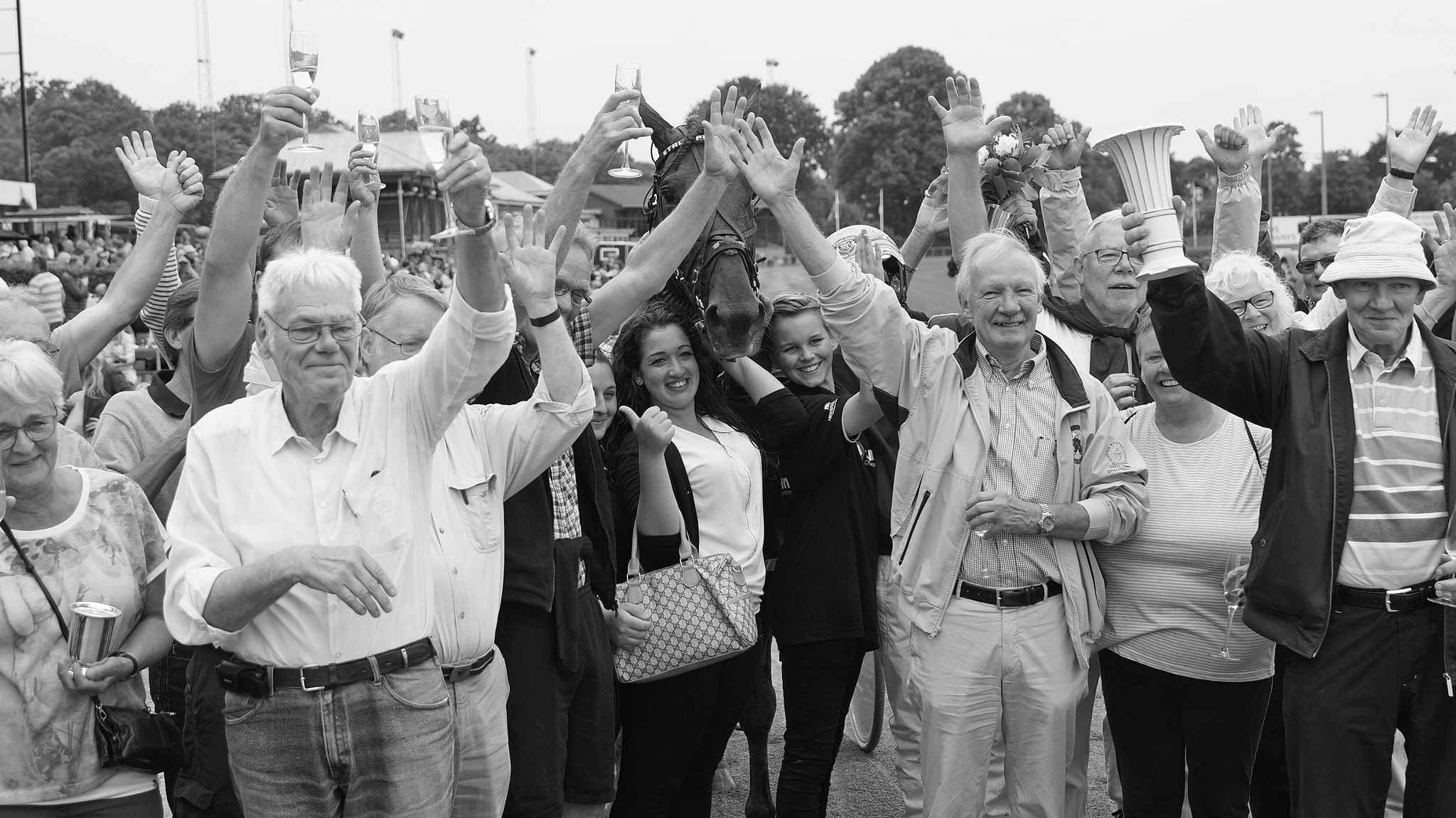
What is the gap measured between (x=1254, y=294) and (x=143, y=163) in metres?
4.15

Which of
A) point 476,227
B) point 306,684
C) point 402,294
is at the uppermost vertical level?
point 476,227

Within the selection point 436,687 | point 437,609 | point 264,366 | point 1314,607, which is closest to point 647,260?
point 264,366

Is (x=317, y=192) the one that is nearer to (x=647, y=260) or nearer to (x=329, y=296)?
(x=647, y=260)

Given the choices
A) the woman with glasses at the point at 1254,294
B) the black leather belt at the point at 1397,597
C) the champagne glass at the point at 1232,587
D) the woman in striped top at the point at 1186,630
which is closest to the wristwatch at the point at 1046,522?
the woman in striped top at the point at 1186,630

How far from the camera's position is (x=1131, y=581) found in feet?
13.3

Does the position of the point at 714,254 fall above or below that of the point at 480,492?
above

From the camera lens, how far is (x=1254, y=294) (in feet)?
14.8

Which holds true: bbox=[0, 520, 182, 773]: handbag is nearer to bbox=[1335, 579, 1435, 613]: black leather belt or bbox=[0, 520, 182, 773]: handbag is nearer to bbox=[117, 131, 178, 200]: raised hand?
bbox=[117, 131, 178, 200]: raised hand

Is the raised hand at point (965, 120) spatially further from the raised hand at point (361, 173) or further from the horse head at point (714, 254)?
the raised hand at point (361, 173)

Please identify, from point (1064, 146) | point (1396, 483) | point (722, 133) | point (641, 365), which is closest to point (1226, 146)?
point (1064, 146)

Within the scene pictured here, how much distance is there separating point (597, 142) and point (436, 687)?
2115 millimetres

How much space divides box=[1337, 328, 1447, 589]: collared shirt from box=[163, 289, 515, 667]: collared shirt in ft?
8.18

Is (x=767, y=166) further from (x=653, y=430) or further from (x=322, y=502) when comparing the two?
(x=322, y=502)

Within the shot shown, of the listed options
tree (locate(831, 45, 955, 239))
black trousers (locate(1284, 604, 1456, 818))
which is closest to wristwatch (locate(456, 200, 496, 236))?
black trousers (locate(1284, 604, 1456, 818))
